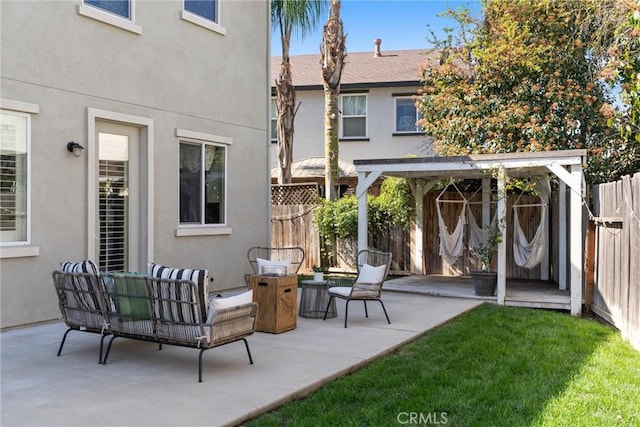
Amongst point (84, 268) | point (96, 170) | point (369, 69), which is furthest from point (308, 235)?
point (84, 268)

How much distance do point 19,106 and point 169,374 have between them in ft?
12.9

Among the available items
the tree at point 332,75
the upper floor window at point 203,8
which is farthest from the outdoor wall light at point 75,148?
the tree at point 332,75

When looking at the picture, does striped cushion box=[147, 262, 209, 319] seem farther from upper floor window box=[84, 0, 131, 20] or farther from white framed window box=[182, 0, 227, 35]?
white framed window box=[182, 0, 227, 35]

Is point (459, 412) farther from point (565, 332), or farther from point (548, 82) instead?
point (548, 82)

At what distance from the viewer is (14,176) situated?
7086mm

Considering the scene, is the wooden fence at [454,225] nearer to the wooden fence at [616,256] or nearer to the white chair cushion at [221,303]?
the wooden fence at [616,256]

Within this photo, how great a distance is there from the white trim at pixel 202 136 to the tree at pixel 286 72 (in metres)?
6.35

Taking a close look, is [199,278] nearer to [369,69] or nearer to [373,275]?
[373,275]

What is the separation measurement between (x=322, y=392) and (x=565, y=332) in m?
4.07

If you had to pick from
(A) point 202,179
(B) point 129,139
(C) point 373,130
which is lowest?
(A) point 202,179

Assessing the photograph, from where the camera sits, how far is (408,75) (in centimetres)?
1867

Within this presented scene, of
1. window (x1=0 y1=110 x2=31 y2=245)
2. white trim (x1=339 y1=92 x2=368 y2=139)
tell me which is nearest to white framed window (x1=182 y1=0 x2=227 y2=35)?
window (x1=0 y1=110 x2=31 y2=245)

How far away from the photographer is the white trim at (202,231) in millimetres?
9528

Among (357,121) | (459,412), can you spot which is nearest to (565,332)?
(459,412)
